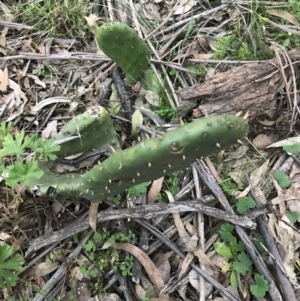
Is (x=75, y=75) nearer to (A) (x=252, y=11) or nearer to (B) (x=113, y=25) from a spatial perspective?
(B) (x=113, y=25)

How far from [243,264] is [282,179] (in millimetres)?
A: 386

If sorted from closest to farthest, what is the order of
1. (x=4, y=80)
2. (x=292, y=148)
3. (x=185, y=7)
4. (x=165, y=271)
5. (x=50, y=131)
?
(x=165, y=271) → (x=292, y=148) → (x=50, y=131) → (x=4, y=80) → (x=185, y=7)

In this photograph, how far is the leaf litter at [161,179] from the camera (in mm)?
1882

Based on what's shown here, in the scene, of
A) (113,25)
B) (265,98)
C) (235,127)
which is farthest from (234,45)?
(235,127)

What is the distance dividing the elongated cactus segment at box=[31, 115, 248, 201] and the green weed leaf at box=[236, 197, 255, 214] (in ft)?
1.70

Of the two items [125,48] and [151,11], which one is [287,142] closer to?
[125,48]

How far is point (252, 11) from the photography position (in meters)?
2.23

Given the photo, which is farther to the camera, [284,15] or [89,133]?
[284,15]

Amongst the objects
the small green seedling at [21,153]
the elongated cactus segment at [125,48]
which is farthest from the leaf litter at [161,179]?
the small green seedling at [21,153]

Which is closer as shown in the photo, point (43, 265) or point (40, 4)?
point (43, 265)

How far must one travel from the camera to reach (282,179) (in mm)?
2000

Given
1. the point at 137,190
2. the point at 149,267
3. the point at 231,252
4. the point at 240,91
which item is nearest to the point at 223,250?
the point at 231,252

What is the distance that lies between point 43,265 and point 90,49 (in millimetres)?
1032

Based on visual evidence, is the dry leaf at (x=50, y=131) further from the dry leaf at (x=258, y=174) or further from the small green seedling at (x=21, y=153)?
the dry leaf at (x=258, y=174)
